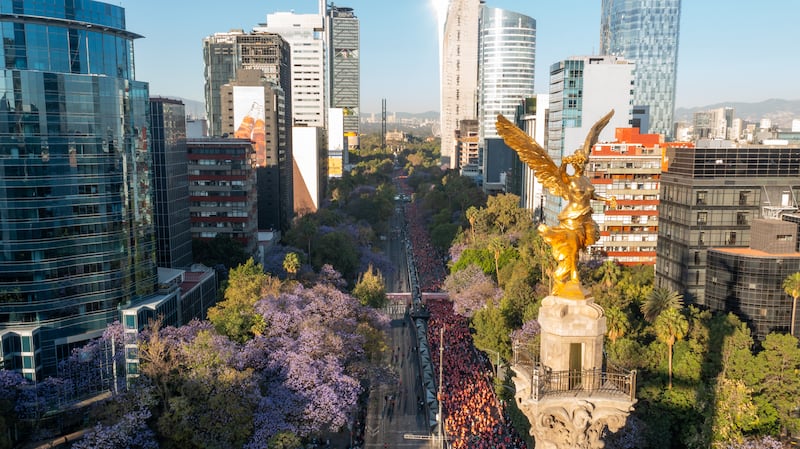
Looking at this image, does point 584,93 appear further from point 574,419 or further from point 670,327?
point 574,419

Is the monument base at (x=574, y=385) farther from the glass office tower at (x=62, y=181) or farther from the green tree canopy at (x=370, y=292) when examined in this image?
the green tree canopy at (x=370, y=292)

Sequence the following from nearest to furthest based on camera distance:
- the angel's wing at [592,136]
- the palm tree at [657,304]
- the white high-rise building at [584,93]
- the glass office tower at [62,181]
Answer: the angel's wing at [592,136]
the glass office tower at [62,181]
the palm tree at [657,304]
the white high-rise building at [584,93]

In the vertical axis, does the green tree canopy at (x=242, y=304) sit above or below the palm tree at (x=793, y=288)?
below

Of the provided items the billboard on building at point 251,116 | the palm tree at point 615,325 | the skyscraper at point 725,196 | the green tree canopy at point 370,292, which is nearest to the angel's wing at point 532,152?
the palm tree at point 615,325

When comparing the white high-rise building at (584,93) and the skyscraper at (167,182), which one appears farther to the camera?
the white high-rise building at (584,93)

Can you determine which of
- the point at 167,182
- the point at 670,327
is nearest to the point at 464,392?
the point at 670,327

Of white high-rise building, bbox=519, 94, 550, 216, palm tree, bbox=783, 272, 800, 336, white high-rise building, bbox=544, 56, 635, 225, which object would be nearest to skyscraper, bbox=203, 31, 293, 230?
white high-rise building, bbox=519, 94, 550, 216
